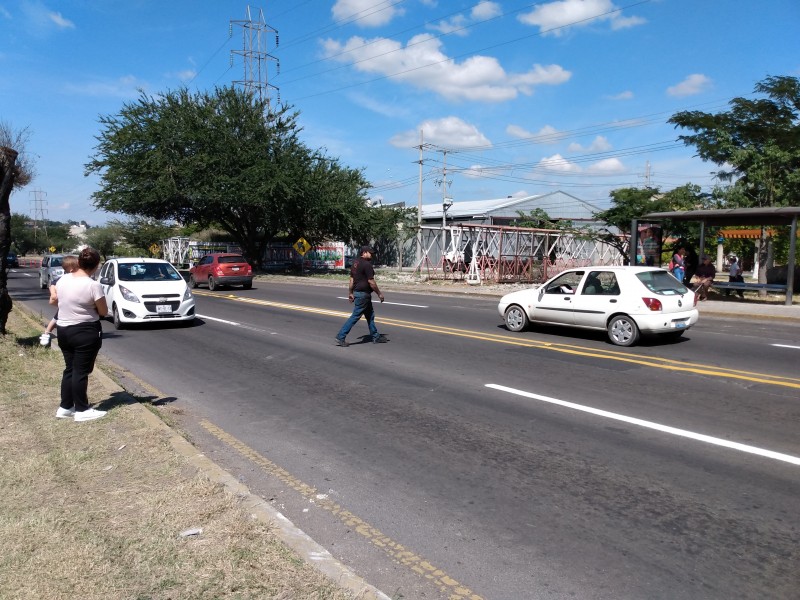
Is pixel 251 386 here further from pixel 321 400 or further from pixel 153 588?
pixel 153 588

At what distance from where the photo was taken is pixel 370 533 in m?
4.14

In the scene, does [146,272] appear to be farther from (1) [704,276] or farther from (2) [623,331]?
(1) [704,276]

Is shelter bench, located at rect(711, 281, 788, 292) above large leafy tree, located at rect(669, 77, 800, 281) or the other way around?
the other way around

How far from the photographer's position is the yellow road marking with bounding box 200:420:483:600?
348 cm

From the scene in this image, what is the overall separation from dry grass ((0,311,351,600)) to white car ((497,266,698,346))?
8336 mm

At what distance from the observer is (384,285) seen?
30422mm

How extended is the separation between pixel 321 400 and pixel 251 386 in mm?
1349

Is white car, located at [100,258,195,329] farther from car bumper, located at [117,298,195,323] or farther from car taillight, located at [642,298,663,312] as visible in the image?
car taillight, located at [642,298,663,312]

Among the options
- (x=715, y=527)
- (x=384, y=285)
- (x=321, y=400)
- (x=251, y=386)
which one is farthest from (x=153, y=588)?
(x=384, y=285)

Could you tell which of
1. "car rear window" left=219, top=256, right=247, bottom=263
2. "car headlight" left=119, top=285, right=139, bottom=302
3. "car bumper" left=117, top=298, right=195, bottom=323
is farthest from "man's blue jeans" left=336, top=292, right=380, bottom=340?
"car rear window" left=219, top=256, right=247, bottom=263

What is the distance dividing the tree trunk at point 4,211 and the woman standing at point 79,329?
5668 mm

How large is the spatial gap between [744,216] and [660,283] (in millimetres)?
8757

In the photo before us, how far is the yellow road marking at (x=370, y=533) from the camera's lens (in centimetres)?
348

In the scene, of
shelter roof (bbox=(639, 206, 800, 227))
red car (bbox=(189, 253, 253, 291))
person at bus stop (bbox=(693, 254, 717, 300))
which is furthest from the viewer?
red car (bbox=(189, 253, 253, 291))
